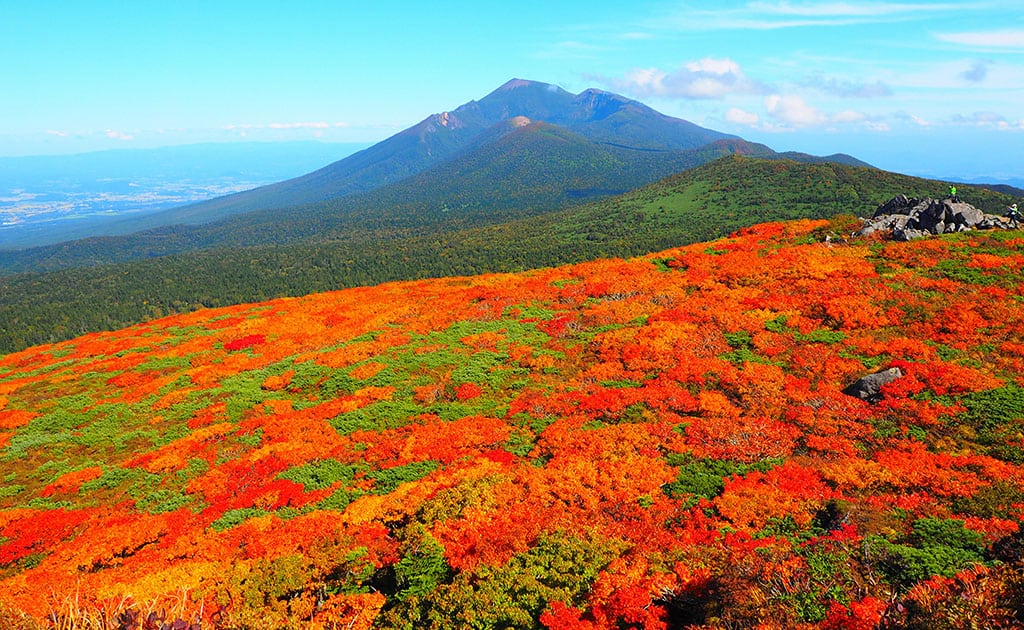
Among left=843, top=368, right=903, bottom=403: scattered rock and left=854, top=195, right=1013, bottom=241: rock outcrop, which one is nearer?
left=843, top=368, right=903, bottom=403: scattered rock

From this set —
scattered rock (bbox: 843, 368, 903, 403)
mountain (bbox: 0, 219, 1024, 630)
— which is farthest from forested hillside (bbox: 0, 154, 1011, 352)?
scattered rock (bbox: 843, 368, 903, 403)

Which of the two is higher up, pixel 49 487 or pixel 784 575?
pixel 784 575

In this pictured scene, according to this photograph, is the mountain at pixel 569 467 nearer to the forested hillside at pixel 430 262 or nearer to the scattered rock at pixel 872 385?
the scattered rock at pixel 872 385

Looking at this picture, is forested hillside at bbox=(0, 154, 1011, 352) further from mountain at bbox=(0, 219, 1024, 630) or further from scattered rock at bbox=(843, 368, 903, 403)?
scattered rock at bbox=(843, 368, 903, 403)

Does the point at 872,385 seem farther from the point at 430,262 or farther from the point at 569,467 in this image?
the point at 430,262

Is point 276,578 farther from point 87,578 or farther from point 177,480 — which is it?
point 177,480

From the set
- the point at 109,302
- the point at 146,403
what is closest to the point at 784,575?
the point at 146,403

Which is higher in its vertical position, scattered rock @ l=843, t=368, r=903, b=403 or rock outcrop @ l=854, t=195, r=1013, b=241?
rock outcrop @ l=854, t=195, r=1013, b=241
